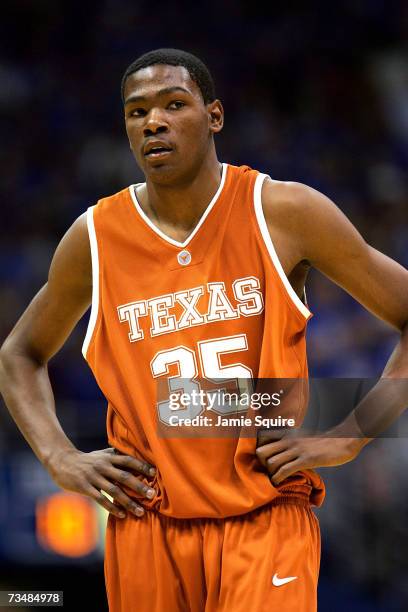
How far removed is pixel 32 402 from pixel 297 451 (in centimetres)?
95

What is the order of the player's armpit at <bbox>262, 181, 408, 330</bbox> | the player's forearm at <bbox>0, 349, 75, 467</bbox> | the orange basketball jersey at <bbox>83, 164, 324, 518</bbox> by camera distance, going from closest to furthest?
the orange basketball jersey at <bbox>83, 164, 324, 518</bbox>
the player's armpit at <bbox>262, 181, 408, 330</bbox>
the player's forearm at <bbox>0, 349, 75, 467</bbox>

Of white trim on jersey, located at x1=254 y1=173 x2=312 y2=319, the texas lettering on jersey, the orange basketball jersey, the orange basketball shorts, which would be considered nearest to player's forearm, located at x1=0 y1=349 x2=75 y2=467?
the orange basketball jersey

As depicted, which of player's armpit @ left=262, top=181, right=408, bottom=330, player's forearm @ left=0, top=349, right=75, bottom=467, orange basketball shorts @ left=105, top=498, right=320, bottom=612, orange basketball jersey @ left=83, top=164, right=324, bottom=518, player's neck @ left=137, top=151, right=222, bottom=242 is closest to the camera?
orange basketball shorts @ left=105, top=498, right=320, bottom=612

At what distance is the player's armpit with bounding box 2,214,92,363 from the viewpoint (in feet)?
11.3

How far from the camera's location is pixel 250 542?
121 inches

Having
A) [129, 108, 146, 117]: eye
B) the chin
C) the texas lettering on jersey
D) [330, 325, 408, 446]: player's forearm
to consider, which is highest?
[129, 108, 146, 117]: eye

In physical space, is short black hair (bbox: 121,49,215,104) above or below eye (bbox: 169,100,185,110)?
above

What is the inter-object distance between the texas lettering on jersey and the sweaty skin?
0.15m

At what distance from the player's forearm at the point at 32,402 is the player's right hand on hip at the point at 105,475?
0.06 meters

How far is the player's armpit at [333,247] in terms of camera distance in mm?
3242

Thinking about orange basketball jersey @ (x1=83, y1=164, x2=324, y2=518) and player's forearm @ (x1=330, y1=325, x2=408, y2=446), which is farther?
player's forearm @ (x1=330, y1=325, x2=408, y2=446)

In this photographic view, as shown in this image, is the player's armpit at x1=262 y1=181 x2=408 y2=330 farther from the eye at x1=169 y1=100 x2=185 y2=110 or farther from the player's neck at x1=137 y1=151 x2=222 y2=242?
the eye at x1=169 y1=100 x2=185 y2=110

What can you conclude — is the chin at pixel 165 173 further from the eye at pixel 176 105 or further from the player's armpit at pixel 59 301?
the player's armpit at pixel 59 301

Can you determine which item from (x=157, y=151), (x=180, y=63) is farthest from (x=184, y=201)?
(x=180, y=63)
